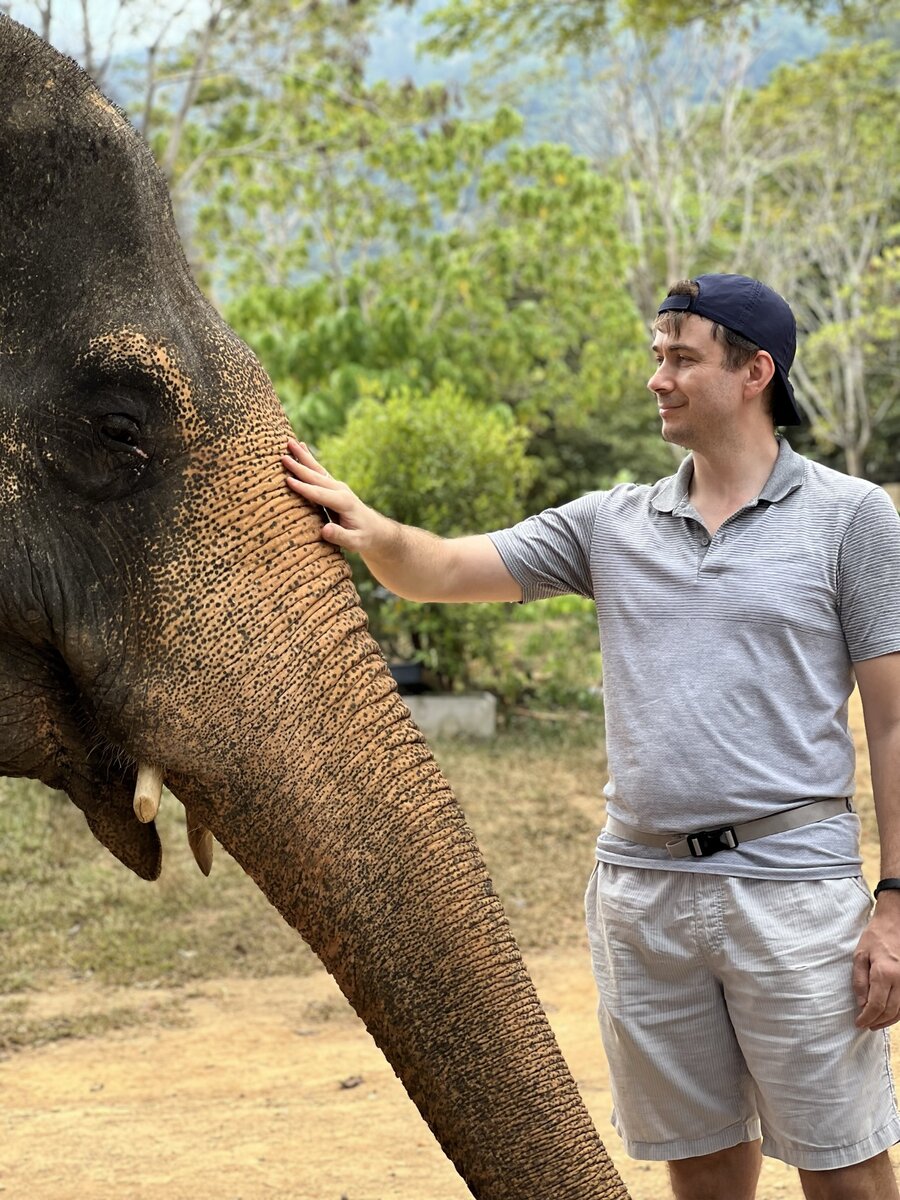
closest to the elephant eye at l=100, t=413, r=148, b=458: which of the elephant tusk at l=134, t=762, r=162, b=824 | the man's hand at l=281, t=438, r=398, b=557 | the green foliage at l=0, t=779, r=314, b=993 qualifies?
the man's hand at l=281, t=438, r=398, b=557

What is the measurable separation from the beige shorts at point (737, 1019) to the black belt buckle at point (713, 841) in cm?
5

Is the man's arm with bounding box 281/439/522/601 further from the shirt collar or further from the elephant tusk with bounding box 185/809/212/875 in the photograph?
the elephant tusk with bounding box 185/809/212/875

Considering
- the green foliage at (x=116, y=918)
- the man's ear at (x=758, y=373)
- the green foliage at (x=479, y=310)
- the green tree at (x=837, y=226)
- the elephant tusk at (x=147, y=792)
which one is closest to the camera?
the elephant tusk at (x=147, y=792)

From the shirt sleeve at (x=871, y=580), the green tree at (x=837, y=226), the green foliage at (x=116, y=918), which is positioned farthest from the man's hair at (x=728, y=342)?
the green tree at (x=837, y=226)

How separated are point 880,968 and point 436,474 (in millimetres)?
7605

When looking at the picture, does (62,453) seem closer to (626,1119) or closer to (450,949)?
(450,949)

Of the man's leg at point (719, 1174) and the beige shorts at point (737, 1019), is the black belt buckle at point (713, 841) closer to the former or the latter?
the beige shorts at point (737, 1019)

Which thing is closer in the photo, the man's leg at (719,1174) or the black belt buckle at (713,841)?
the black belt buckle at (713,841)

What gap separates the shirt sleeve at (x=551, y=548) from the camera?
9.23 ft

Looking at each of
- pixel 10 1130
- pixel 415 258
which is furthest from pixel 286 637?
pixel 415 258

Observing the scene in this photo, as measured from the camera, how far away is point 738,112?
74.8ft

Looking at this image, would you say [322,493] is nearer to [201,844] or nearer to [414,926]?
[201,844]

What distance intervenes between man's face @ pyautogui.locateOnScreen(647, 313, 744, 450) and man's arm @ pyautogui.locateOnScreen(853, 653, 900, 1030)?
0.47m

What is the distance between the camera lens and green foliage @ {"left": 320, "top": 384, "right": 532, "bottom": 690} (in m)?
9.77
